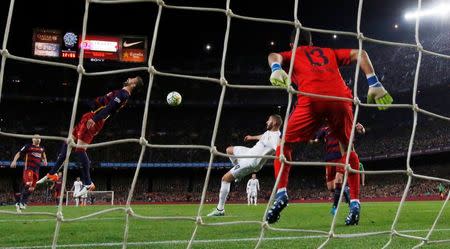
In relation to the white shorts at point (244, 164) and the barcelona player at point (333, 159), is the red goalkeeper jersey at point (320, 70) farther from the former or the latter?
the barcelona player at point (333, 159)

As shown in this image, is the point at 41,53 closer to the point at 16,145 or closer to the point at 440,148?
the point at 16,145

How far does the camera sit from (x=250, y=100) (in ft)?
123

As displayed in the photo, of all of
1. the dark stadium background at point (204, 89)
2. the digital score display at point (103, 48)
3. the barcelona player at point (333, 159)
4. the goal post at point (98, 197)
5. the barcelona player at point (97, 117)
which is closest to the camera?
the barcelona player at point (97, 117)

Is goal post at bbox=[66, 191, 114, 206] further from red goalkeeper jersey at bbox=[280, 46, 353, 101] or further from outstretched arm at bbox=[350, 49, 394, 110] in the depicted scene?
outstretched arm at bbox=[350, 49, 394, 110]

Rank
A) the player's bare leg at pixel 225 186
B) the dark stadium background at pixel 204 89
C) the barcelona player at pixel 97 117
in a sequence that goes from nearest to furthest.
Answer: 1. the player's bare leg at pixel 225 186
2. the barcelona player at pixel 97 117
3. the dark stadium background at pixel 204 89

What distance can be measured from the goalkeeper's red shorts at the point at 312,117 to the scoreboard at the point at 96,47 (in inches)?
1126

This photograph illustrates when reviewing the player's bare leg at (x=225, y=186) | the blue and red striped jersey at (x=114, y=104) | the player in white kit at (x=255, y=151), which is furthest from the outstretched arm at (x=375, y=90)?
the blue and red striped jersey at (x=114, y=104)

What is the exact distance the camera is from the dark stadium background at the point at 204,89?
3244 centimetres

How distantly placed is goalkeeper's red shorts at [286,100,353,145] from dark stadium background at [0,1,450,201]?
85.5 feet

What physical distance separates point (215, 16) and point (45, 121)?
1361 centimetres

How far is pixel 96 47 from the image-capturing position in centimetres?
3262

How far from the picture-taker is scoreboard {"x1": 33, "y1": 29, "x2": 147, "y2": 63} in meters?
31.9

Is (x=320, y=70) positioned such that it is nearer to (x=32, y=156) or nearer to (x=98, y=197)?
(x=32, y=156)

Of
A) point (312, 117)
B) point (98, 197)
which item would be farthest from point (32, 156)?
point (98, 197)
